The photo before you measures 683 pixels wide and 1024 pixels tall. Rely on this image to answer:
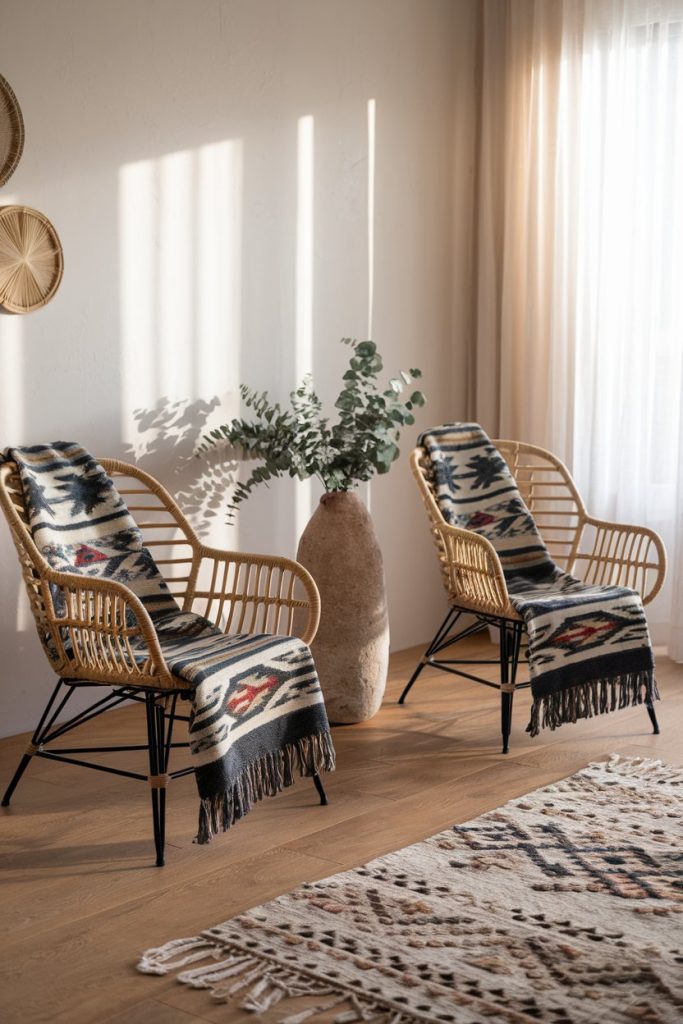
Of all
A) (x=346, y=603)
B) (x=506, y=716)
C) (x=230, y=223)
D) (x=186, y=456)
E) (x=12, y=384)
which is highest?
(x=230, y=223)

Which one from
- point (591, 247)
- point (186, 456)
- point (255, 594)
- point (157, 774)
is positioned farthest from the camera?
point (591, 247)

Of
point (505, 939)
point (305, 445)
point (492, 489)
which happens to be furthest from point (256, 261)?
point (505, 939)

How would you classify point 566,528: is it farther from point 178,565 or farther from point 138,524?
point 138,524

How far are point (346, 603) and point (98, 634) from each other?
1117 mm

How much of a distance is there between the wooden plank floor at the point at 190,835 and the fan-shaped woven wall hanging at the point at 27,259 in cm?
133

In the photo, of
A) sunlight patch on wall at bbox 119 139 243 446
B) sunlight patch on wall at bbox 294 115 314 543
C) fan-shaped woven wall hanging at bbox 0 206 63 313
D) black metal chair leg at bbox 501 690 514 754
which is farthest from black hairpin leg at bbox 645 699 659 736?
fan-shaped woven wall hanging at bbox 0 206 63 313

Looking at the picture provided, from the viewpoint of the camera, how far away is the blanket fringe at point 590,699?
3.71 metres

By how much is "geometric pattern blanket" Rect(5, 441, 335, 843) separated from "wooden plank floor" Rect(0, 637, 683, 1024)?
15cm

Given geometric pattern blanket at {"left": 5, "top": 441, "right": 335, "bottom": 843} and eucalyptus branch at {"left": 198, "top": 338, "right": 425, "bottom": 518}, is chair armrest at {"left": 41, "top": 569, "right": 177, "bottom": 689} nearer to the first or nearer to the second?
geometric pattern blanket at {"left": 5, "top": 441, "right": 335, "bottom": 843}

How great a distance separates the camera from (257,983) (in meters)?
2.34

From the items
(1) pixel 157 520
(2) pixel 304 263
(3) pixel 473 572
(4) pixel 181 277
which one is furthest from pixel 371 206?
(3) pixel 473 572

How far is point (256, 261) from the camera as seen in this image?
4.51 meters

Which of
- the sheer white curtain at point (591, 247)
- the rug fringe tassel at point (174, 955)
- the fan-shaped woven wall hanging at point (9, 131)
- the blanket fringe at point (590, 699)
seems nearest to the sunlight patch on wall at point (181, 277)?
the fan-shaped woven wall hanging at point (9, 131)

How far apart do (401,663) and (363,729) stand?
3.14ft
